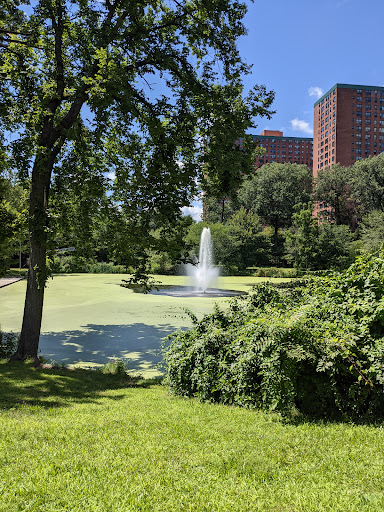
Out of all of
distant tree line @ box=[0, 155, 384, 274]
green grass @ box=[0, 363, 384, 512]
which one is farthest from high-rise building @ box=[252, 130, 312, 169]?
green grass @ box=[0, 363, 384, 512]

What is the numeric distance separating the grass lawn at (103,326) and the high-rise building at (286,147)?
447 ft

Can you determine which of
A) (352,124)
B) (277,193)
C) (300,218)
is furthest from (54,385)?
(352,124)

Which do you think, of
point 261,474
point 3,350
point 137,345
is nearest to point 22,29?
point 3,350

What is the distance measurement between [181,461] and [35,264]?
6.99 m

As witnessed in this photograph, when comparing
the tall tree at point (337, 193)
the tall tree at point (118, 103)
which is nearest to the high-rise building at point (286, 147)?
the tall tree at point (337, 193)

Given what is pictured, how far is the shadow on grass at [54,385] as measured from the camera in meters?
5.56

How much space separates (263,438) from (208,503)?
1389 mm

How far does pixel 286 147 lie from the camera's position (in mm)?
149750

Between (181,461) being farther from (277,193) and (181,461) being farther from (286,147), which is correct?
(286,147)

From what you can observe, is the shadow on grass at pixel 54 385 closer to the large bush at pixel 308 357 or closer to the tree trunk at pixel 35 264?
the tree trunk at pixel 35 264

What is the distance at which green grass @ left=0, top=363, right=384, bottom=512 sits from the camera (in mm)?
2775

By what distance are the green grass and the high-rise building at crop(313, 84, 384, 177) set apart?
10732 cm

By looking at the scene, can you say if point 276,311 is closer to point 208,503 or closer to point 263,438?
point 263,438

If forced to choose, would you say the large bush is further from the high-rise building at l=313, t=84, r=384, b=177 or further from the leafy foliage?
the high-rise building at l=313, t=84, r=384, b=177
